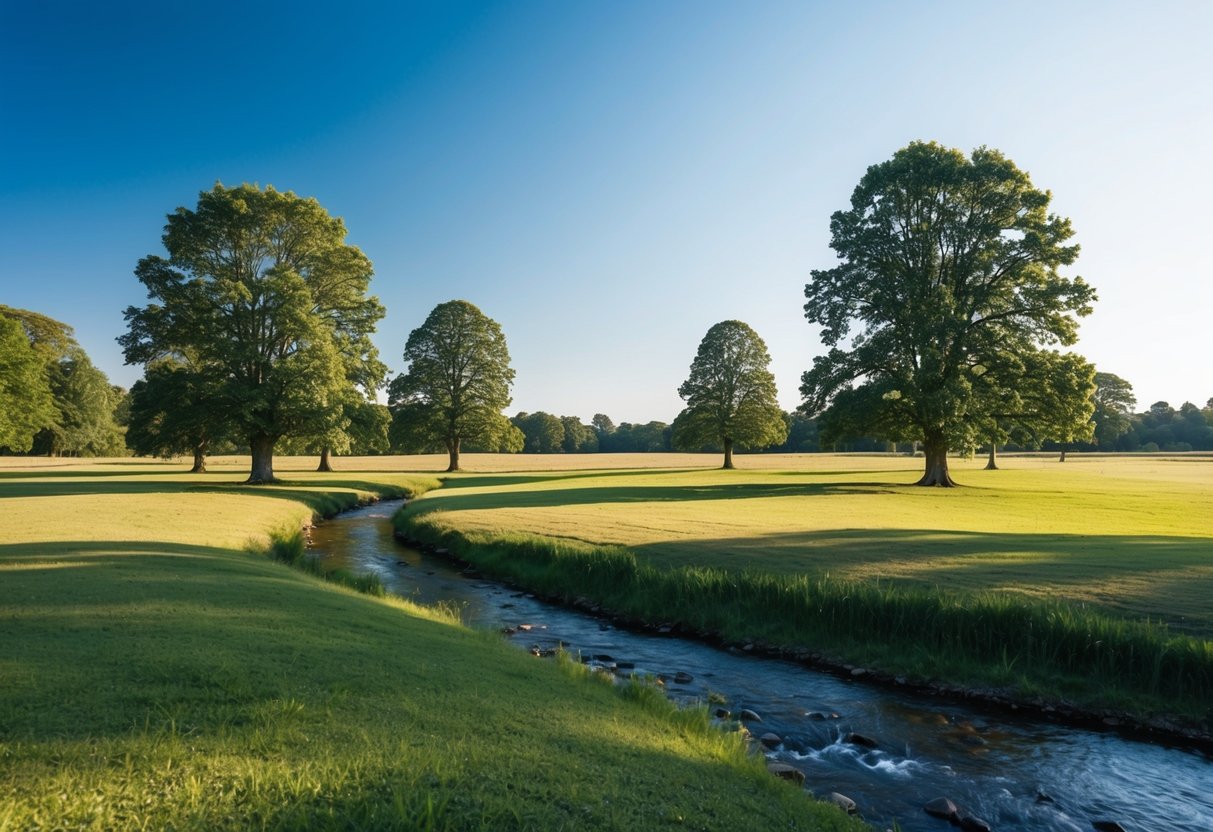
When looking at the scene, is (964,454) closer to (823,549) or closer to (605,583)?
(823,549)

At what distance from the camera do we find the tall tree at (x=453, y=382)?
240 feet

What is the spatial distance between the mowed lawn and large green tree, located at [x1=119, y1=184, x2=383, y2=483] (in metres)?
11.8

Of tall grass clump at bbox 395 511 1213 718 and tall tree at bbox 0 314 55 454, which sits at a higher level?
tall tree at bbox 0 314 55 454

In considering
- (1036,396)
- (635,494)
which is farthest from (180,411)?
(1036,396)

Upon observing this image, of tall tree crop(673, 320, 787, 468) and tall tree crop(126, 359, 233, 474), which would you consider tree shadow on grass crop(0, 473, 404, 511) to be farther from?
tall tree crop(673, 320, 787, 468)

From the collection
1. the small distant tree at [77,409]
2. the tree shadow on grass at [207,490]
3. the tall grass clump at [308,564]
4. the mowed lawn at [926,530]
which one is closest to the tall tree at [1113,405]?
the mowed lawn at [926,530]

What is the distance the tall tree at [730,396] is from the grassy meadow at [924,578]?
148ft

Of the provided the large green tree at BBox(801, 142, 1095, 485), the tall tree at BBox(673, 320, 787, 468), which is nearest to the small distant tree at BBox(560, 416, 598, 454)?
the tall tree at BBox(673, 320, 787, 468)

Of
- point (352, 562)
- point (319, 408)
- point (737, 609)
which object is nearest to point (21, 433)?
point (319, 408)

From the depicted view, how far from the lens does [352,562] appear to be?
22797 millimetres

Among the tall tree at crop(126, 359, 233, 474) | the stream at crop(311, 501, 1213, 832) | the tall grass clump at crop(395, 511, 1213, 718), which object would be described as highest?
the tall tree at crop(126, 359, 233, 474)

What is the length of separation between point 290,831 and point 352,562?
1983 centimetres

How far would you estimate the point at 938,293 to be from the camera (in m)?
41.6

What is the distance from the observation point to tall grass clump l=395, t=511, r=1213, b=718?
426 inches
